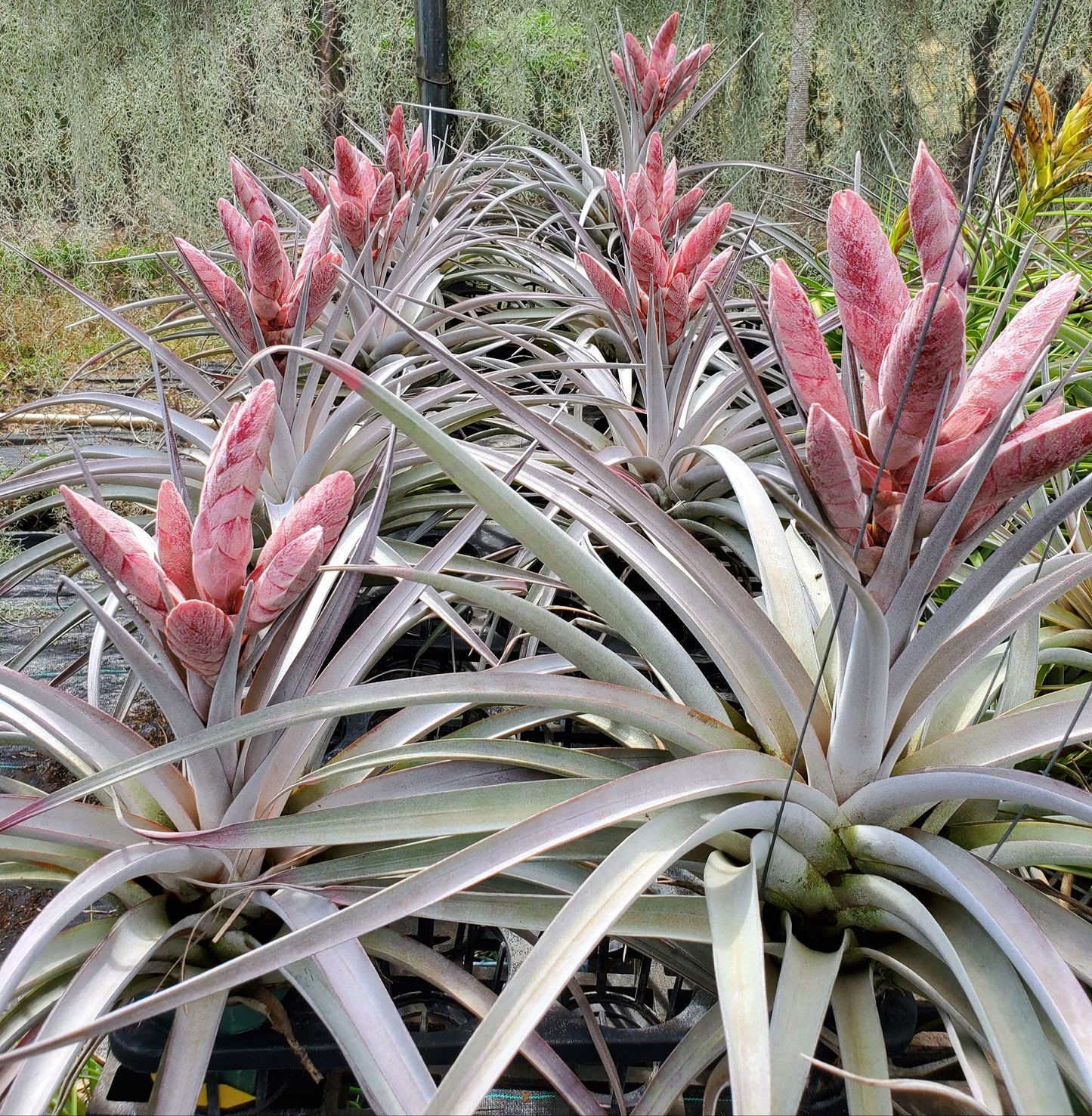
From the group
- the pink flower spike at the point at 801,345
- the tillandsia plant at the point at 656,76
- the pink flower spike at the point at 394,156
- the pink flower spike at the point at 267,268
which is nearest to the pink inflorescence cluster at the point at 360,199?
the pink flower spike at the point at 394,156

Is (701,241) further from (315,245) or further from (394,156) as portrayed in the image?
(394,156)

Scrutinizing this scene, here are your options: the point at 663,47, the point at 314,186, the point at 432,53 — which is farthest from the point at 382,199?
the point at 432,53

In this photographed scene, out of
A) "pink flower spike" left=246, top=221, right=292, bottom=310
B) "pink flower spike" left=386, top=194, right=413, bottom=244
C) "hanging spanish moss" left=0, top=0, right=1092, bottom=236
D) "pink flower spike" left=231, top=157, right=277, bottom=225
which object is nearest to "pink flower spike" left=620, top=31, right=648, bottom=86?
"pink flower spike" left=386, top=194, right=413, bottom=244

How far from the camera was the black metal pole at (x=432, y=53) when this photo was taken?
2.34 m

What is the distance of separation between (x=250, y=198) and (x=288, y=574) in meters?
→ 0.57

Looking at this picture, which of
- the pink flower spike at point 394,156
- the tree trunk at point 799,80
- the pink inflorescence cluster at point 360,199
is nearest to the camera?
the pink inflorescence cluster at point 360,199

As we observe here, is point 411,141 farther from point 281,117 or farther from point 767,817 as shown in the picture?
point 281,117

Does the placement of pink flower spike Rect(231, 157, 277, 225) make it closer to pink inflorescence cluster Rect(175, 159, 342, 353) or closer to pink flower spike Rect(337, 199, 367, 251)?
pink inflorescence cluster Rect(175, 159, 342, 353)

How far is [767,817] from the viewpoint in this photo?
1.45 feet

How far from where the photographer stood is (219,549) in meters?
0.46

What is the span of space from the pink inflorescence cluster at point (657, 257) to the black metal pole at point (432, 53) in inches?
61.0

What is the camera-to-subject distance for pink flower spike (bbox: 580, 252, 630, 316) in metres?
0.98

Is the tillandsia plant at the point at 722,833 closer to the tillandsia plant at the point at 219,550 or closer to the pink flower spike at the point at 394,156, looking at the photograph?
the tillandsia plant at the point at 219,550

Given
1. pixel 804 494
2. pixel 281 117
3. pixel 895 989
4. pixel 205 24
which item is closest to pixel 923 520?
pixel 804 494
